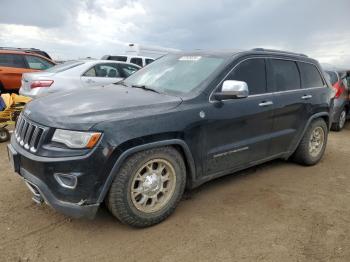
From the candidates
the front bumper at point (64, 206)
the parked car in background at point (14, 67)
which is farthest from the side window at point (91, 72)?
the front bumper at point (64, 206)

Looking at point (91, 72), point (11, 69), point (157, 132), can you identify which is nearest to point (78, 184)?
point (157, 132)

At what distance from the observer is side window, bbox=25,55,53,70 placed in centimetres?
1091

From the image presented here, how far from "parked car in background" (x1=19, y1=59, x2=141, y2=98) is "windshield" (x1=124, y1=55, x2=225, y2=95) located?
2965 millimetres

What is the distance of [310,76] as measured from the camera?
5.36 m

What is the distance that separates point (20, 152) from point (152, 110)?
4.20 feet

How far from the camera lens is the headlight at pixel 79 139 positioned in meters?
2.91

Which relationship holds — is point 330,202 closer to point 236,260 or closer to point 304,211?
point 304,211

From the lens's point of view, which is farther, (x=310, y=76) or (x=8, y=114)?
(x=8, y=114)

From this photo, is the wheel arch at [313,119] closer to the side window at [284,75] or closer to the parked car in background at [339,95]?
the side window at [284,75]

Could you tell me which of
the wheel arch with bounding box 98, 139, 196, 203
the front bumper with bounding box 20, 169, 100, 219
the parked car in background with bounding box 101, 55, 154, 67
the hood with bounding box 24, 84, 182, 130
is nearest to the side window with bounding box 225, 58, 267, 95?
the hood with bounding box 24, 84, 182, 130

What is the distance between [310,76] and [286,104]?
1.01 meters

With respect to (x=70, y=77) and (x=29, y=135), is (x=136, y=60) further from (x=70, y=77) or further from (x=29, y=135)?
(x=29, y=135)

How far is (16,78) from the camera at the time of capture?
10516 millimetres

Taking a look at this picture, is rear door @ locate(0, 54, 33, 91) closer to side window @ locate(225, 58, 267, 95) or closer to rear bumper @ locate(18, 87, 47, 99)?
rear bumper @ locate(18, 87, 47, 99)
